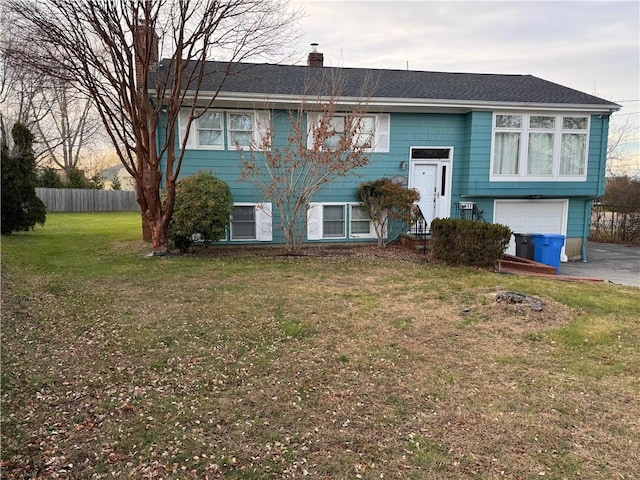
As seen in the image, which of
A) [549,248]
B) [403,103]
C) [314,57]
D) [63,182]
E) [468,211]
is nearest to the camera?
[549,248]

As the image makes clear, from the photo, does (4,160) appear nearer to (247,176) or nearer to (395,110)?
(247,176)

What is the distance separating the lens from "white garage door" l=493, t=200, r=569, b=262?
12297 mm

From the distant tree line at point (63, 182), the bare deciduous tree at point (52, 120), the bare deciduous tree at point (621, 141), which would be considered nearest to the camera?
the bare deciduous tree at point (52, 120)

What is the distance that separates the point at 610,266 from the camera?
10.9 metres

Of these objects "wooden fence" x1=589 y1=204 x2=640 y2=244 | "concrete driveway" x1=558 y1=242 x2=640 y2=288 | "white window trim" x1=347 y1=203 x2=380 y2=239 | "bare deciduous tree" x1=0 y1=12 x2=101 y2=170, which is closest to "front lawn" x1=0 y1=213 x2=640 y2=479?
"concrete driveway" x1=558 y1=242 x2=640 y2=288

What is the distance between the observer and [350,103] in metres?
10.9

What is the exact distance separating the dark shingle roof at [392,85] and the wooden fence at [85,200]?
2101cm

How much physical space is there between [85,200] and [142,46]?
24.0 m

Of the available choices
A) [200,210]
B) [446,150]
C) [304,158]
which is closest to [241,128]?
Answer: [304,158]

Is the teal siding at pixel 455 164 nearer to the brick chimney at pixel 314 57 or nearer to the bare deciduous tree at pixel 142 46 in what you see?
the bare deciduous tree at pixel 142 46

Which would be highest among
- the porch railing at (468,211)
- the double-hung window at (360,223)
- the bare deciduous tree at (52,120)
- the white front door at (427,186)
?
the bare deciduous tree at (52,120)

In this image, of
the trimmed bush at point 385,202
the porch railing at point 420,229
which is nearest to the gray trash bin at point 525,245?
the porch railing at point 420,229

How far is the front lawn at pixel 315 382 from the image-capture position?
257 cm

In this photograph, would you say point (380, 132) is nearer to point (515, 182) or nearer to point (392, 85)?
point (392, 85)
